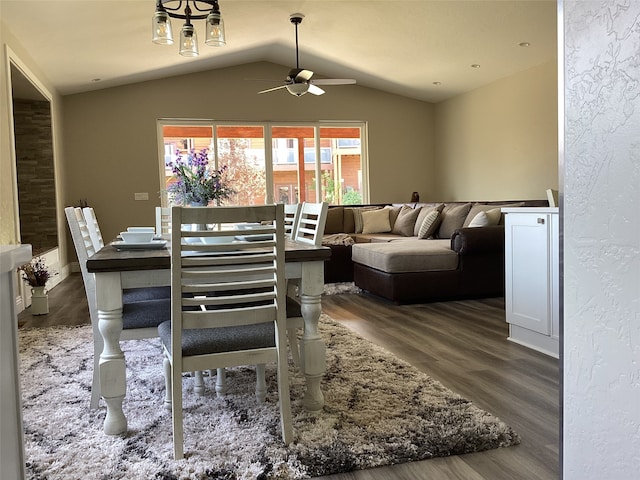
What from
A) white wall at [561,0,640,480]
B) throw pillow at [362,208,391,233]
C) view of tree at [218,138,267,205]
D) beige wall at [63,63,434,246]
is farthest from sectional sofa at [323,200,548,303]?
beige wall at [63,63,434,246]

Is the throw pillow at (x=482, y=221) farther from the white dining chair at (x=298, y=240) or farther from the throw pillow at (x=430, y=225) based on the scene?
the white dining chair at (x=298, y=240)

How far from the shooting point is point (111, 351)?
199 centimetres

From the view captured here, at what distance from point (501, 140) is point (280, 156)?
3.53m

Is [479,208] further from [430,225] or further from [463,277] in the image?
[463,277]

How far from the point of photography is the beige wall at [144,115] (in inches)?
309

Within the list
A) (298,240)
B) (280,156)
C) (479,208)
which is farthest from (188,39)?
(280,156)

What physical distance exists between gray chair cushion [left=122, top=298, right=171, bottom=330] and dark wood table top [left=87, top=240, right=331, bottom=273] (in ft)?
0.85

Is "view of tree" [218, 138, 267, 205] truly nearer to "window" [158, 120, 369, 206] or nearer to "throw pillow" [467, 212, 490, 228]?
"window" [158, 120, 369, 206]

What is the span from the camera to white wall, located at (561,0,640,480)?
905 millimetres

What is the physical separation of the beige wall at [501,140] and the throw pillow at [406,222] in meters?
1.54

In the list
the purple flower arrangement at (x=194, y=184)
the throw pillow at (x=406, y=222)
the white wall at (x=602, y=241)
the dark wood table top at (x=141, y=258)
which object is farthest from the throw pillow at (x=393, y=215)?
the white wall at (x=602, y=241)

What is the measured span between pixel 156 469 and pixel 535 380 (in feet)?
5.93

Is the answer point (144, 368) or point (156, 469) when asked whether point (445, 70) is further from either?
point (156, 469)

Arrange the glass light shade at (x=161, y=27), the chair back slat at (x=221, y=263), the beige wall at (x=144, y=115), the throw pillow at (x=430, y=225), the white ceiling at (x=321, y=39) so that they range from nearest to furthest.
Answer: the chair back slat at (x=221, y=263) → the glass light shade at (x=161, y=27) → the white ceiling at (x=321, y=39) → the throw pillow at (x=430, y=225) → the beige wall at (x=144, y=115)
